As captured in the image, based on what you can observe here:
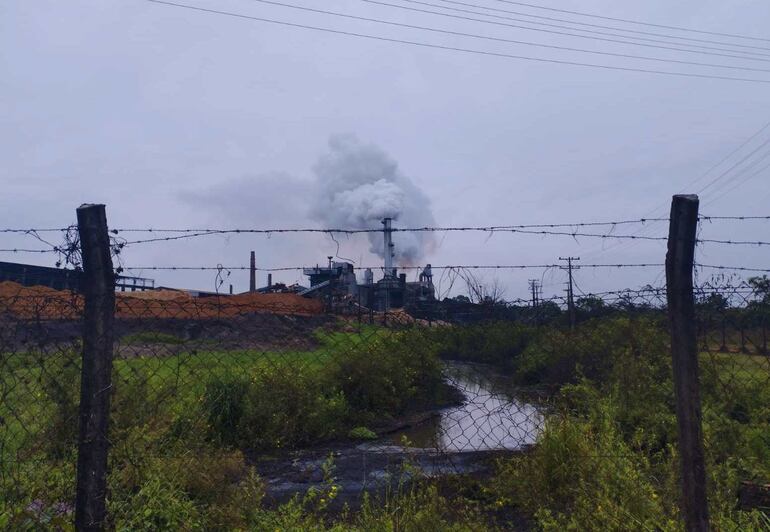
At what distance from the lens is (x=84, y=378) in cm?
322

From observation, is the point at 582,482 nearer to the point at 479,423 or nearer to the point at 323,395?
the point at 479,423

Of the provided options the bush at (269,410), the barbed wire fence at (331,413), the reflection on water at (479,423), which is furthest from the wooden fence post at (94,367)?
the bush at (269,410)

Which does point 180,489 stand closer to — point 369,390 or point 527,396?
point 527,396

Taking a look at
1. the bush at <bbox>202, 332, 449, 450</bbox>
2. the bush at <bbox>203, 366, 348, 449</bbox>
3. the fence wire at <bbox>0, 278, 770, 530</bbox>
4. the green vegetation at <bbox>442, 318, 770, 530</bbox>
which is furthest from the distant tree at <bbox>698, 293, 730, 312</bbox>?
the bush at <bbox>203, 366, 348, 449</bbox>

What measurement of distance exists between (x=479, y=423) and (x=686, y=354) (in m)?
7.15

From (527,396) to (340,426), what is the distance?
5190 mm

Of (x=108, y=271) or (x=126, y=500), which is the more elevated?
(x=108, y=271)

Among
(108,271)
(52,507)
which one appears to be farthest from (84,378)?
(52,507)

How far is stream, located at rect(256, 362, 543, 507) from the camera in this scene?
21.3ft

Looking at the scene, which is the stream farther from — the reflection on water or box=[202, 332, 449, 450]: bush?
box=[202, 332, 449, 450]: bush

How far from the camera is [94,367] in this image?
322 centimetres

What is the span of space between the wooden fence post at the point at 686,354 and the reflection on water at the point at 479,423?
75.5 inches

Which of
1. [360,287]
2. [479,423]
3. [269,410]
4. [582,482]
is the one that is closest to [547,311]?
[582,482]

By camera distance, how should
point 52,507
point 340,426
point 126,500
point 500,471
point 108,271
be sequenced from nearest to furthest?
point 108,271 < point 52,507 < point 126,500 < point 500,471 < point 340,426
